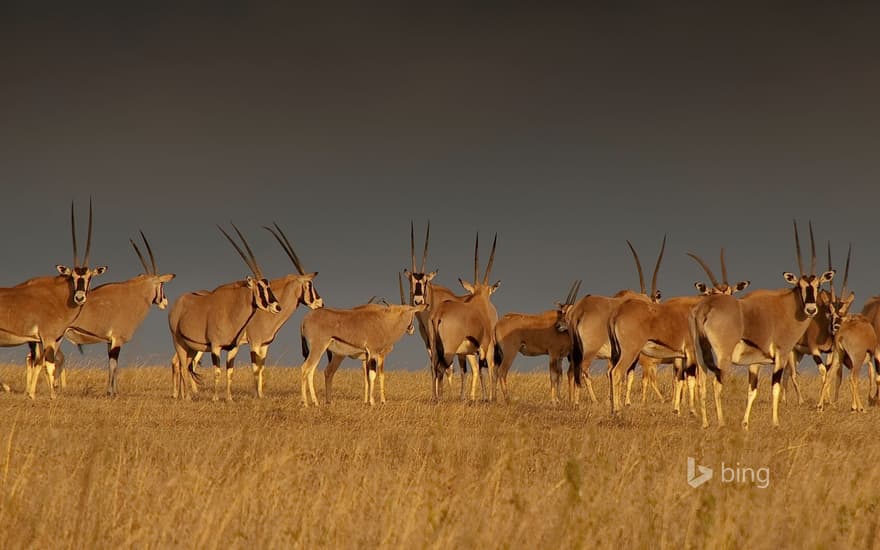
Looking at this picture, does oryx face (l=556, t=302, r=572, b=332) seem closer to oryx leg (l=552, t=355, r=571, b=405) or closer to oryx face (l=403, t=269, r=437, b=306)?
oryx leg (l=552, t=355, r=571, b=405)

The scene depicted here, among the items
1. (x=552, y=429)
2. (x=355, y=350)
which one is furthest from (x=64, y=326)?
(x=552, y=429)

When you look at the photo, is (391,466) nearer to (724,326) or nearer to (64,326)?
(724,326)

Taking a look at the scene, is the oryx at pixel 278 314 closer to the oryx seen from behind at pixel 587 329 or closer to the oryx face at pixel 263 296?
the oryx face at pixel 263 296

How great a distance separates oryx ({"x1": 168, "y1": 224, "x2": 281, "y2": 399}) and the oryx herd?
3 cm

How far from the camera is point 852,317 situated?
22828mm

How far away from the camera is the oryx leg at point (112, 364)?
2119 centimetres

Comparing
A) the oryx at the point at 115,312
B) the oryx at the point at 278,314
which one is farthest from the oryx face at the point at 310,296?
the oryx at the point at 115,312

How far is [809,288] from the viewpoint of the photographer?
17.7 m

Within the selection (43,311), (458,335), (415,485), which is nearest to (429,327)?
(458,335)

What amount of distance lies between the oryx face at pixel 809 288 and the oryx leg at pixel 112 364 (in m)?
14.0

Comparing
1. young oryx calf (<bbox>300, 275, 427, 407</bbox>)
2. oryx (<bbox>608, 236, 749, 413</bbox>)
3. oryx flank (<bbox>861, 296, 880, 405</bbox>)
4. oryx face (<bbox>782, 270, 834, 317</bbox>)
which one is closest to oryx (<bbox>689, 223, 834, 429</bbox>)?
oryx face (<bbox>782, 270, 834, 317</bbox>)

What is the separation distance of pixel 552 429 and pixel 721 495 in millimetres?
6833

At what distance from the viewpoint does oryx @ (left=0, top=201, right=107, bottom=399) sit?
20.5 metres

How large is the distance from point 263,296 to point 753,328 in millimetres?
11015
